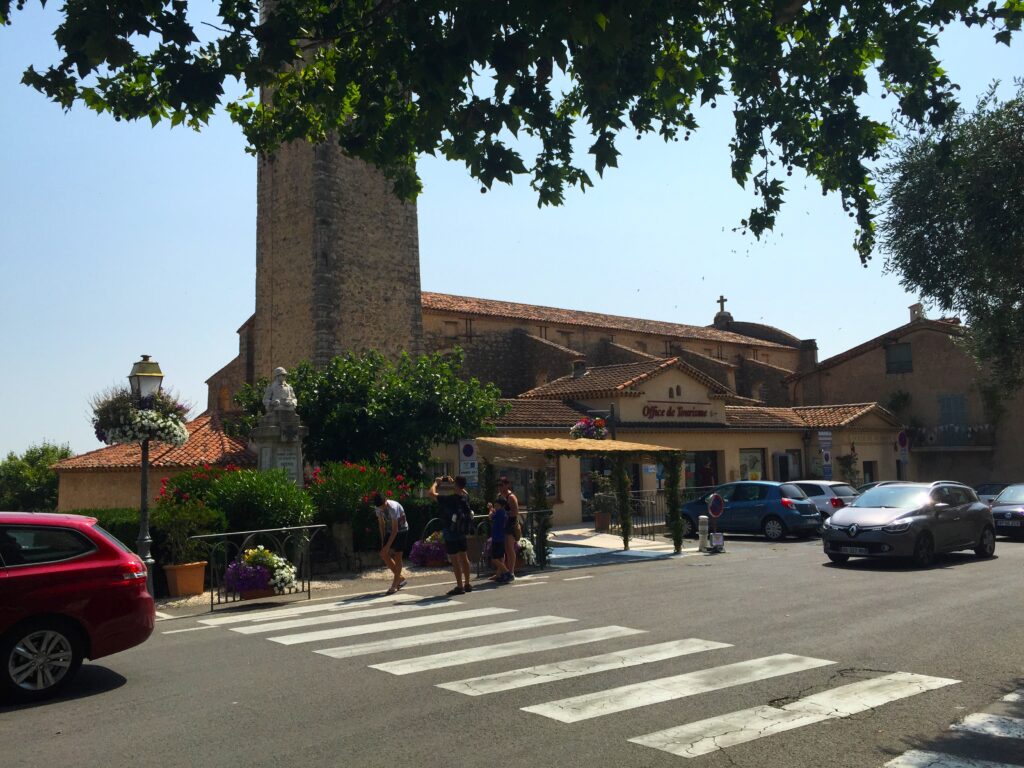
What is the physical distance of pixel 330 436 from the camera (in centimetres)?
2097

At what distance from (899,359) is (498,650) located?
3565 centimetres

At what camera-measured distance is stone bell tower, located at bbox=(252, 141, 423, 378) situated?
28.6 meters

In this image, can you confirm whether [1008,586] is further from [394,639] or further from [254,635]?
[254,635]

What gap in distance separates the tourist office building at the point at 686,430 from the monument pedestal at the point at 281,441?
6.48 m

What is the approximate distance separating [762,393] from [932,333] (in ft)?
31.6

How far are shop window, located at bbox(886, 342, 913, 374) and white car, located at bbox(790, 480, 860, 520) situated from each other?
17.5 metres

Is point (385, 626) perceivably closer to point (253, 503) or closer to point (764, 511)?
point (253, 503)

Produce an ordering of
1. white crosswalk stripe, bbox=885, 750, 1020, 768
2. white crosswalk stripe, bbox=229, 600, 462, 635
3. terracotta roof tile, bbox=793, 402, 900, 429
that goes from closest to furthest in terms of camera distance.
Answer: white crosswalk stripe, bbox=885, 750, 1020, 768, white crosswalk stripe, bbox=229, 600, 462, 635, terracotta roof tile, bbox=793, 402, 900, 429

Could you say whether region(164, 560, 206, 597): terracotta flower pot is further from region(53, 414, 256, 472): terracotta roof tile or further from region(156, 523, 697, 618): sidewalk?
region(53, 414, 256, 472): terracotta roof tile

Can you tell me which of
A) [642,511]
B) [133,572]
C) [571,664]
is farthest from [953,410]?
[133,572]

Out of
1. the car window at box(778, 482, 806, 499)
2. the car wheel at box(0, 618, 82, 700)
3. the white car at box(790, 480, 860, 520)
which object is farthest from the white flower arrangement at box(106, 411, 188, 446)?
the white car at box(790, 480, 860, 520)

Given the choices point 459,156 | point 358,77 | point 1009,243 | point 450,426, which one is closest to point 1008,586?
point 1009,243

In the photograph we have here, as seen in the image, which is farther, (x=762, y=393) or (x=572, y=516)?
(x=762, y=393)

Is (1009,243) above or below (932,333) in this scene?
below
